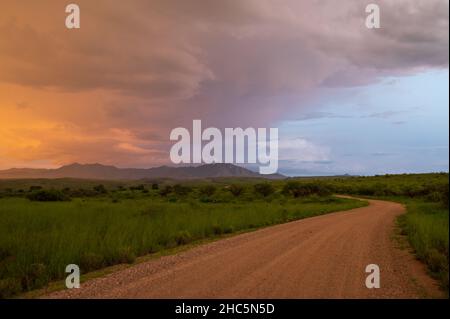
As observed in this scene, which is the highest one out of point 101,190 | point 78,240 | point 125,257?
point 78,240

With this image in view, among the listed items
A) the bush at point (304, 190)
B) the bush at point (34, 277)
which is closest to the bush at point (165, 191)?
the bush at point (304, 190)

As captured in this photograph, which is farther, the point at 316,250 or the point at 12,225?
the point at 12,225

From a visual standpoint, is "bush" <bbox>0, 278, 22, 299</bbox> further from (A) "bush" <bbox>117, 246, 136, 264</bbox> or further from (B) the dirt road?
(A) "bush" <bbox>117, 246, 136, 264</bbox>

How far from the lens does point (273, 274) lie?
10266 millimetres

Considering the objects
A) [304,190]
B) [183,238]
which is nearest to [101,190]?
[304,190]

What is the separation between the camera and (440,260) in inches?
431

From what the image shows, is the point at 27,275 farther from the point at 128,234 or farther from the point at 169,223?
the point at 169,223

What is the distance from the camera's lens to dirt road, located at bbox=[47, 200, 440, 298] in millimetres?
8789

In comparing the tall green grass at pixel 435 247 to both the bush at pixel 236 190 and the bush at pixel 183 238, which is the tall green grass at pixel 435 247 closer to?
the bush at pixel 183 238

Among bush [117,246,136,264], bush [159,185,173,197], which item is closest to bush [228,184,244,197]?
bush [159,185,173,197]

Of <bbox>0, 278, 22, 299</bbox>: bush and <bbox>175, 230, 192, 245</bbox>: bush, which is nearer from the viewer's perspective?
<bbox>0, 278, 22, 299</bbox>: bush

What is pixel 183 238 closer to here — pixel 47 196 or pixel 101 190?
pixel 47 196

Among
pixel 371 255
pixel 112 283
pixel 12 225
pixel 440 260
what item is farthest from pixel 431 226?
pixel 12 225
